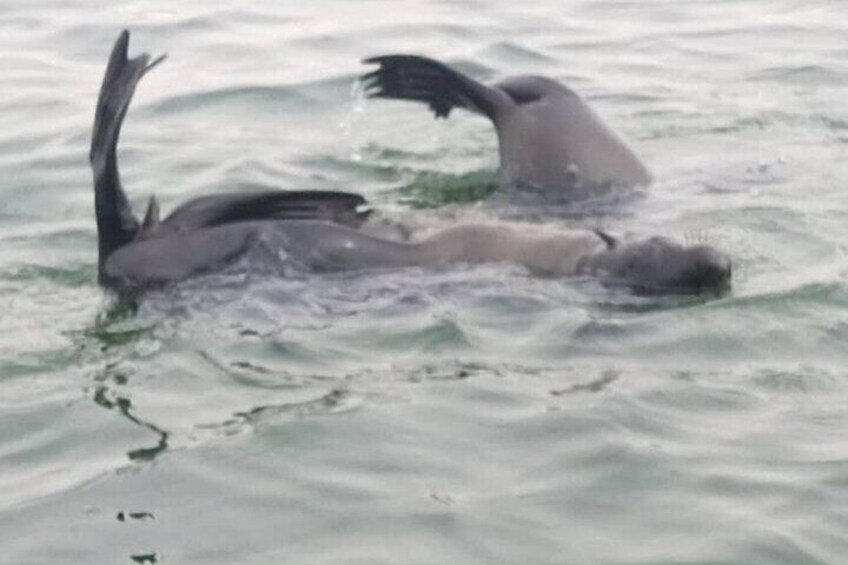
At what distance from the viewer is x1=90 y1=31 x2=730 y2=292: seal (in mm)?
6254

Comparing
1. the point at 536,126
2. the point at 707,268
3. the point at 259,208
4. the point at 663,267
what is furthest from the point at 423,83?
the point at 707,268

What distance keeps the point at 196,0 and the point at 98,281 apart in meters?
6.83

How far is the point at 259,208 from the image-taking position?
6340 mm

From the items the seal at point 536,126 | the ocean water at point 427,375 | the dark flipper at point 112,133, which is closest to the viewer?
the ocean water at point 427,375

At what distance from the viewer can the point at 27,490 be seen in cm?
A: 500

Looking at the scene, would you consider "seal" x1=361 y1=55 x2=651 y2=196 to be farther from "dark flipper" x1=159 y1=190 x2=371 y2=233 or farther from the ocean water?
"dark flipper" x1=159 y1=190 x2=371 y2=233

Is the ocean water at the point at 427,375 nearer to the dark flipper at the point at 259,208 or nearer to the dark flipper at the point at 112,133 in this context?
the dark flipper at the point at 259,208

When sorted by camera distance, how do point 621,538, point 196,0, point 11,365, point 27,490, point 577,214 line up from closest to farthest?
1. point 621,538
2. point 27,490
3. point 11,365
4. point 577,214
5. point 196,0

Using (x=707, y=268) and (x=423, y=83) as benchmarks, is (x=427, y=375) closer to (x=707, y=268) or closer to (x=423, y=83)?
(x=707, y=268)

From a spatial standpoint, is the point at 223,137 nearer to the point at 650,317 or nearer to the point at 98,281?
the point at 98,281

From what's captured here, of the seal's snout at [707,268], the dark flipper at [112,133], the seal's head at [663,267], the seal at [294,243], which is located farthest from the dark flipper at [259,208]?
the seal's snout at [707,268]

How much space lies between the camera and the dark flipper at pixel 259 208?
6.32m

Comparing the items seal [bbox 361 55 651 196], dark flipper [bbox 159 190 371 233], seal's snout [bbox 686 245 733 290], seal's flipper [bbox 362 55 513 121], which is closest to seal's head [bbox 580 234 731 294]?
seal's snout [bbox 686 245 733 290]

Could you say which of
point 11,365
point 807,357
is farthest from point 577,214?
point 11,365
